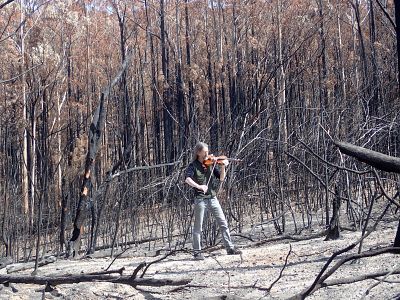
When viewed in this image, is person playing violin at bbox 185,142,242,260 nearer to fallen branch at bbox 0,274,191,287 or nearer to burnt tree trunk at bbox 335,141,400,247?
fallen branch at bbox 0,274,191,287

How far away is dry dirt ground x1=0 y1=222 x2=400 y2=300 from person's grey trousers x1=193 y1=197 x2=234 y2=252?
0.17 m

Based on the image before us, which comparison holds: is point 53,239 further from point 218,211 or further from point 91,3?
point 91,3

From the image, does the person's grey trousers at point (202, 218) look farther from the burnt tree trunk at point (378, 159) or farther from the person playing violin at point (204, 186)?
the burnt tree trunk at point (378, 159)

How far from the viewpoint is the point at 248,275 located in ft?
18.2

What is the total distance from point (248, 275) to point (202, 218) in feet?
4.65

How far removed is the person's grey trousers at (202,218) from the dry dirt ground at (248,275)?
6.8 inches

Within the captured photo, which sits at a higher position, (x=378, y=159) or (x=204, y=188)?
(x=378, y=159)

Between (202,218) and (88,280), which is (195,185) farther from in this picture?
(88,280)

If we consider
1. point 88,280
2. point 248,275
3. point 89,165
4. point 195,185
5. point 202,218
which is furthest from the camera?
point 89,165

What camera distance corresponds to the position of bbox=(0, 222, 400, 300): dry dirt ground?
4618mm

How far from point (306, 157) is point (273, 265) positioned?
3311 mm

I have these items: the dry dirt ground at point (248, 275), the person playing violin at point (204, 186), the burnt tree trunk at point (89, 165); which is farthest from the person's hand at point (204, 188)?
the burnt tree trunk at point (89, 165)

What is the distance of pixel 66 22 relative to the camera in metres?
20.7

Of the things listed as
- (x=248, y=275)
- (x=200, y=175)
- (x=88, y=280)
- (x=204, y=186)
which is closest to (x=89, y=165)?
(x=200, y=175)
